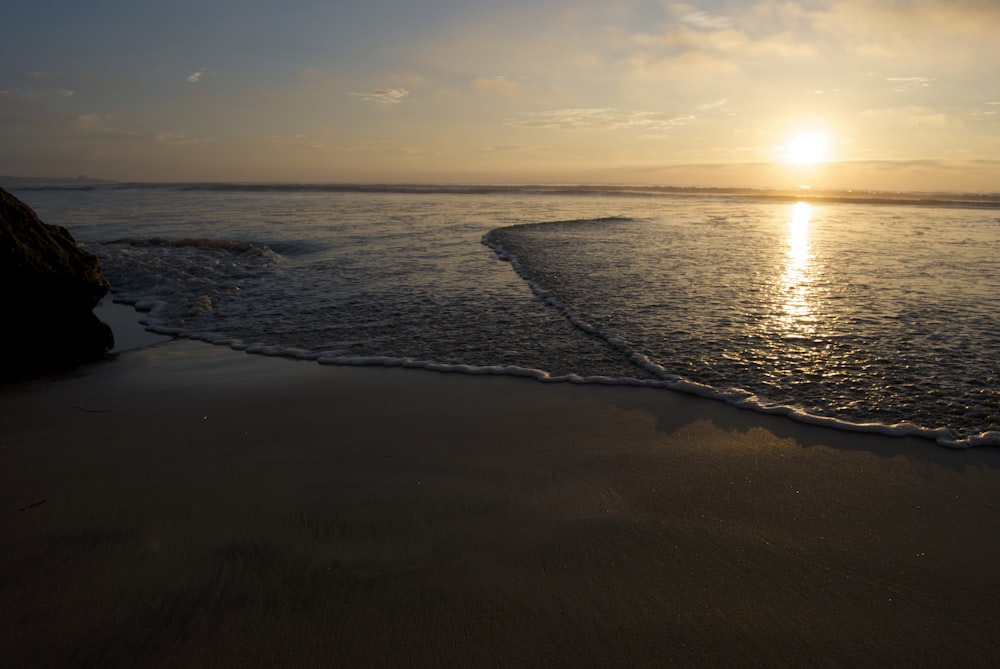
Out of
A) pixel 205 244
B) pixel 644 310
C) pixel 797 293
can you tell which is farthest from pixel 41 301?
pixel 797 293

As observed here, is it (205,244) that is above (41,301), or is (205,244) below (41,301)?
above

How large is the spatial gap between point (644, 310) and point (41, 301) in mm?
5413

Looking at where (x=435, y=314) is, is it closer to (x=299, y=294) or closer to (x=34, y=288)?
(x=299, y=294)

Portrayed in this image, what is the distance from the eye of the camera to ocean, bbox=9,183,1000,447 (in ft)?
13.9

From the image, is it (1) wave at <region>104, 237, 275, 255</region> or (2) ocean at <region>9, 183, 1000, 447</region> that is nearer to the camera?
(2) ocean at <region>9, 183, 1000, 447</region>

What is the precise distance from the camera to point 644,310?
629 centimetres

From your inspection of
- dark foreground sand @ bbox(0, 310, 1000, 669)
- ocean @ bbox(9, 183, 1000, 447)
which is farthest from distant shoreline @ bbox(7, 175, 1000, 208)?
dark foreground sand @ bbox(0, 310, 1000, 669)

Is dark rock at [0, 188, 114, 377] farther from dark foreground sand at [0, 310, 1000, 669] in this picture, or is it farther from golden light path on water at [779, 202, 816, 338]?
golden light path on water at [779, 202, 816, 338]

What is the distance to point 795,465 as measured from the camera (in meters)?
3.17

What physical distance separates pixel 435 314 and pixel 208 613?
447cm

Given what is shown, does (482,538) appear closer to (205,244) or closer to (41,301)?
(41,301)

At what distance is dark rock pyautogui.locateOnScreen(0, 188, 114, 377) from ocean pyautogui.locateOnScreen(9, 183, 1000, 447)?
0.77 meters

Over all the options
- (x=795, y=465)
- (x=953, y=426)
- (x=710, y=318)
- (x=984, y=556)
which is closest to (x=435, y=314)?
(x=710, y=318)

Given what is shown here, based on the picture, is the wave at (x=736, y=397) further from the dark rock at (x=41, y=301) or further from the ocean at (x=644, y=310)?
the dark rock at (x=41, y=301)
